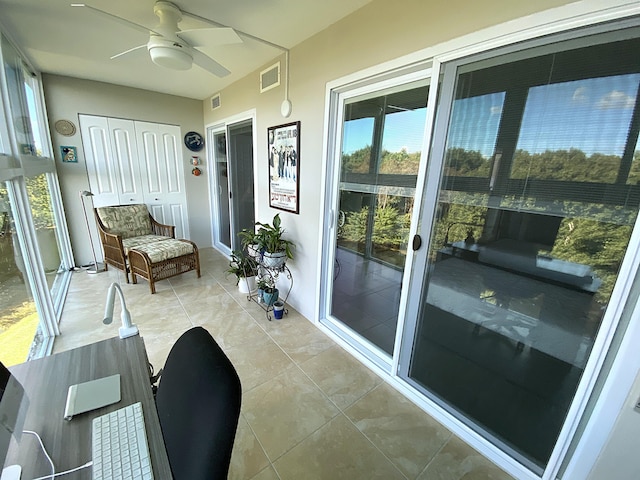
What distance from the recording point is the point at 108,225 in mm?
3291

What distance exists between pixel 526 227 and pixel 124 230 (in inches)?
164

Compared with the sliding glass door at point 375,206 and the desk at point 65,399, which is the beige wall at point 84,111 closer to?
the sliding glass door at point 375,206

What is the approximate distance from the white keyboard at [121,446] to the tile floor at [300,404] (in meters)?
0.79

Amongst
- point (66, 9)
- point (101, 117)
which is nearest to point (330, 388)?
point (66, 9)

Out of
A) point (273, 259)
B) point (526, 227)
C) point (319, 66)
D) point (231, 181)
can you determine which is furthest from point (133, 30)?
point (526, 227)

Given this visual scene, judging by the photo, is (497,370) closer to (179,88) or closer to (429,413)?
(429,413)

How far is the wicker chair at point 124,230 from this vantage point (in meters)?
3.11

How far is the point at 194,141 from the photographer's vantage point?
4070 mm

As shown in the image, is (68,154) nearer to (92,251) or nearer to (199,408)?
(92,251)

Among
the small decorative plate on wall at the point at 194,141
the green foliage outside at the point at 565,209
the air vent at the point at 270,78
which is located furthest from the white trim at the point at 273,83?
the small decorative plate on wall at the point at 194,141

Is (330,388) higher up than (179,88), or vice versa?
(179,88)

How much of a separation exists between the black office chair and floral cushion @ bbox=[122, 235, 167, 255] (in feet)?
9.41

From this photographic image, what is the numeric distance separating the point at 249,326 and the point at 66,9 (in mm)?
2663

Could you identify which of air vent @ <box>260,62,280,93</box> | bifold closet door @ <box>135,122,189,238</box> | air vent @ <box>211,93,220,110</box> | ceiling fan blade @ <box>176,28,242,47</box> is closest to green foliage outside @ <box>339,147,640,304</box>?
ceiling fan blade @ <box>176,28,242,47</box>
